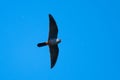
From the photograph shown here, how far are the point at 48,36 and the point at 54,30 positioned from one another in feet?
2.39

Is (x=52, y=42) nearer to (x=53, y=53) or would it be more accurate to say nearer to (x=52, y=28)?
(x=53, y=53)

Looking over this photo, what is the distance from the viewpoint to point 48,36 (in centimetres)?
13338

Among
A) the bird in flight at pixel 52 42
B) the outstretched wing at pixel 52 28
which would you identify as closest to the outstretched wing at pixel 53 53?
the bird in flight at pixel 52 42

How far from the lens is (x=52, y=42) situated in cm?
13388

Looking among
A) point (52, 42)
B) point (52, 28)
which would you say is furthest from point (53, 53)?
point (52, 28)

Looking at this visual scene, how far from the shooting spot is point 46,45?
5266 inches

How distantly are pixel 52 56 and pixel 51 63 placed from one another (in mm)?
711

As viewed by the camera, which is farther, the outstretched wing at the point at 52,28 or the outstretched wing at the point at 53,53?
the outstretched wing at the point at 53,53

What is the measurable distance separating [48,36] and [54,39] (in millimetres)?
761

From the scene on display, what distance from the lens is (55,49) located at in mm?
134375

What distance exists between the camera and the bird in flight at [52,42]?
436 feet

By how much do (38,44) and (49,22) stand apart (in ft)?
7.10

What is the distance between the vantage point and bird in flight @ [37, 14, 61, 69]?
436ft

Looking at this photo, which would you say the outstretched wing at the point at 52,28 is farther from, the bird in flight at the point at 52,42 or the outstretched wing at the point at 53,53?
the outstretched wing at the point at 53,53
